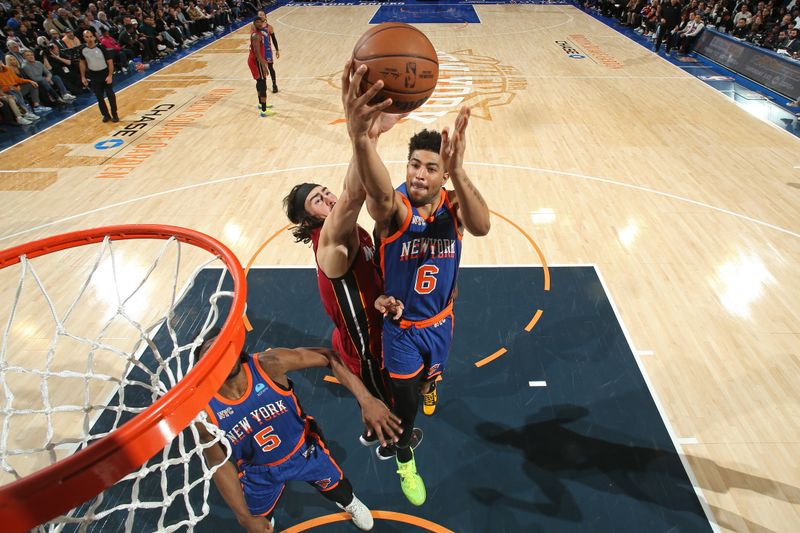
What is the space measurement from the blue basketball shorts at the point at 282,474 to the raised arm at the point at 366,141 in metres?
1.35

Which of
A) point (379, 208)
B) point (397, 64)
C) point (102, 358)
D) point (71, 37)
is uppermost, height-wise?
point (397, 64)

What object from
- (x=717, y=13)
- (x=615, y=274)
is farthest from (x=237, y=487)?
(x=717, y=13)

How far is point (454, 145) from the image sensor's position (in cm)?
196

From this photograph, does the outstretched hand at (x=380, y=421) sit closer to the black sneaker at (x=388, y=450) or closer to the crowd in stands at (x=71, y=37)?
the black sneaker at (x=388, y=450)

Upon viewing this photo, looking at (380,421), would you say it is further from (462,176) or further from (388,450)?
(462,176)

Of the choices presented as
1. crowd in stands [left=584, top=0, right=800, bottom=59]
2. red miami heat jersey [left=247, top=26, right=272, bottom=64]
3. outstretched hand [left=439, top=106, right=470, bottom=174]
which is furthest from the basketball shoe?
crowd in stands [left=584, top=0, right=800, bottom=59]

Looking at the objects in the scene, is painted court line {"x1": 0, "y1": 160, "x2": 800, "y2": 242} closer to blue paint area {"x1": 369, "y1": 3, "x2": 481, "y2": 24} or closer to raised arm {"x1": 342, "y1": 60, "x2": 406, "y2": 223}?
raised arm {"x1": 342, "y1": 60, "x2": 406, "y2": 223}

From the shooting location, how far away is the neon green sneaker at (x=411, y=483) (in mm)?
3119

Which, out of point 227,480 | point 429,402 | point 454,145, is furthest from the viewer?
point 429,402

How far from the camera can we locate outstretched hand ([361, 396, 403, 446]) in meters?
2.39

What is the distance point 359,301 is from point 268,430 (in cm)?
86

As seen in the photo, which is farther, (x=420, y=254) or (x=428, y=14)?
(x=428, y=14)

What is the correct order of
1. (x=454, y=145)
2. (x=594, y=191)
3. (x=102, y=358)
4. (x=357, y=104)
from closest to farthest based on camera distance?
1. (x=357, y=104)
2. (x=454, y=145)
3. (x=102, y=358)
4. (x=594, y=191)

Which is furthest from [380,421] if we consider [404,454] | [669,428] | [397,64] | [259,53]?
[259,53]
